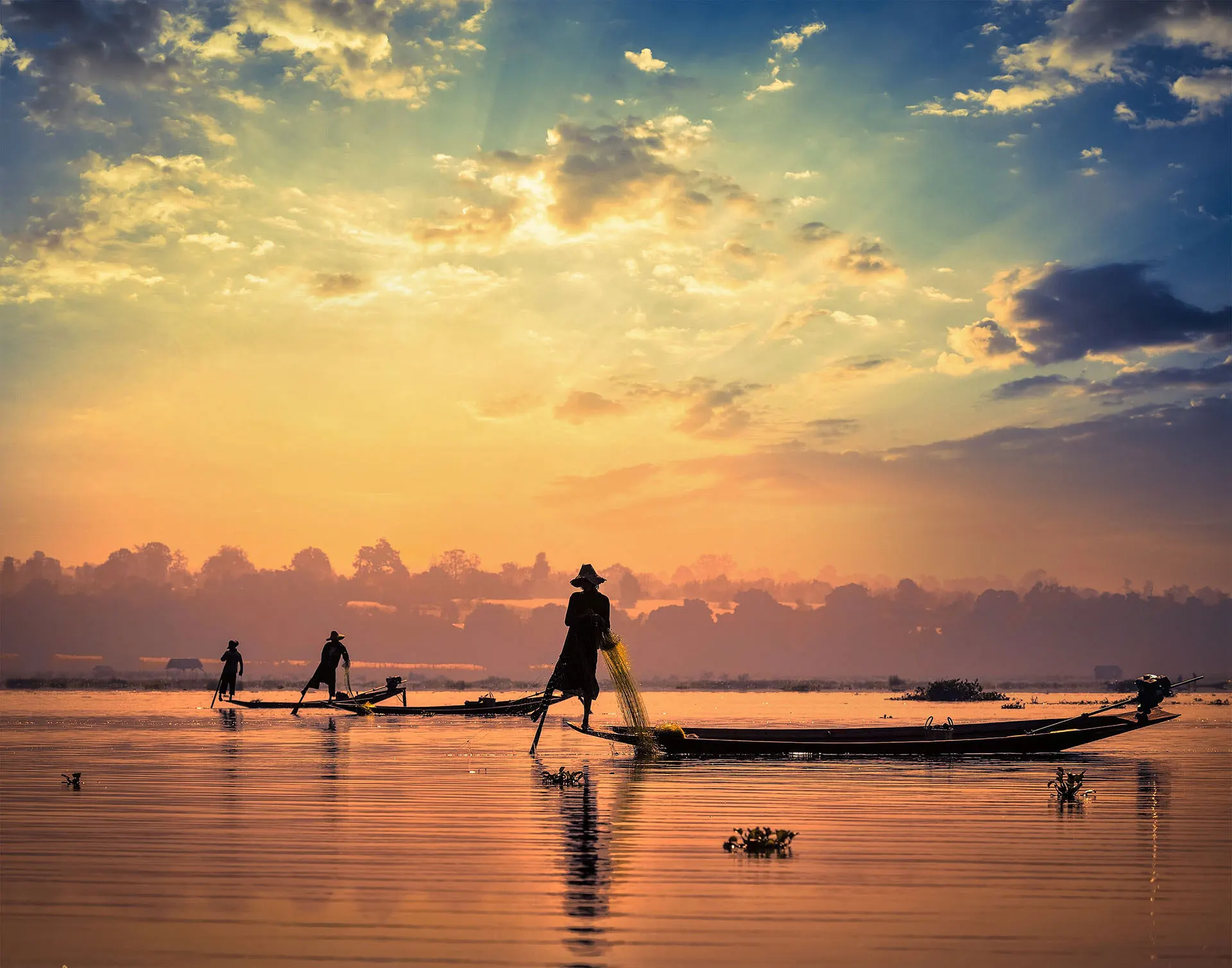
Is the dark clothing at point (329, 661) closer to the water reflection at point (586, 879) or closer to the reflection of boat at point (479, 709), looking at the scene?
the reflection of boat at point (479, 709)

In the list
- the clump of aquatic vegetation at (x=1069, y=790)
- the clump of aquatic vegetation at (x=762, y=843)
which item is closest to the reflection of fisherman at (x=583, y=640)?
the clump of aquatic vegetation at (x=1069, y=790)

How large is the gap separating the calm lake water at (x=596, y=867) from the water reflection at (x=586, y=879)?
4 centimetres

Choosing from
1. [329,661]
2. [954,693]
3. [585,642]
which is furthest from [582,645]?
[954,693]

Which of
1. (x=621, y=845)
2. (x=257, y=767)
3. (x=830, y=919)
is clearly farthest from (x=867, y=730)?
(x=830, y=919)

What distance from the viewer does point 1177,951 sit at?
8.22m

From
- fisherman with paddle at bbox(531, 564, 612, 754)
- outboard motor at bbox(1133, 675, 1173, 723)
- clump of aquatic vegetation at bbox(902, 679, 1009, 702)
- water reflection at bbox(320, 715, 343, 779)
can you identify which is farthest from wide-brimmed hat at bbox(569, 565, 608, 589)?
clump of aquatic vegetation at bbox(902, 679, 1009, 702)

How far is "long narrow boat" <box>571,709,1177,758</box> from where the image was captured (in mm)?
26312

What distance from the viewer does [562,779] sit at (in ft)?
63.8

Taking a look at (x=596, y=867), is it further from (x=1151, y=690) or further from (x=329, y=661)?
(x=329, y=661)

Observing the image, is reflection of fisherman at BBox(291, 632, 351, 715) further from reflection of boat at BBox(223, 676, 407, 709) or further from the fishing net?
the fishing net

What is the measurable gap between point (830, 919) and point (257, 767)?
16148 millimetres

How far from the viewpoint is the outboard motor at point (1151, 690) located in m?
27.4

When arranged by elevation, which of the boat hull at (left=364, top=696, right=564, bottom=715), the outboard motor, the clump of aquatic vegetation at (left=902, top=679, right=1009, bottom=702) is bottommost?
the clump of aquatic vegetation at (left=902, top=679, right=1009, bottom=702)

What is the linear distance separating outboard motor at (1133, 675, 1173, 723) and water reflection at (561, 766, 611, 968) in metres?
16.7
